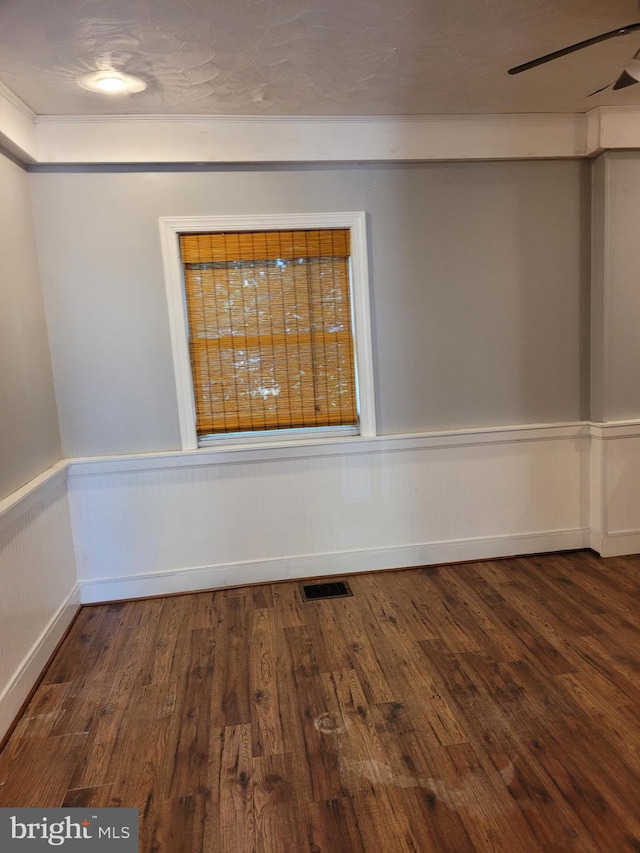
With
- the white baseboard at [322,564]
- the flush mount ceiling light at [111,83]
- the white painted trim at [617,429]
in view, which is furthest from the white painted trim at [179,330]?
the white painted trim at [617,429]

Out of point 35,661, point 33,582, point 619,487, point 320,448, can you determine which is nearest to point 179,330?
point 320,448

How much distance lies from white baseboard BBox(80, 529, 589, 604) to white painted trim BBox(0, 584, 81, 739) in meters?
Answer: 0.21

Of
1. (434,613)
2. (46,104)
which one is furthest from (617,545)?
(46,104)

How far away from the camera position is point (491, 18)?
6.69ft

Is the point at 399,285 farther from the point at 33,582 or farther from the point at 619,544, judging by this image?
the point at 33,582

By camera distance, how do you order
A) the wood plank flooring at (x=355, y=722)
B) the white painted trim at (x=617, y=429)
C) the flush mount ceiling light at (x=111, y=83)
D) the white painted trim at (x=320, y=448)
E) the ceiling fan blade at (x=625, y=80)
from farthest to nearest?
the white painted trim at (x=617, y=429), the white painted trim at (x=320, y=448), the flush mount ceiling light at (x=111, y=83), the ceiling fan blade at (x=625, y=80), the wood plank flooring at (x=355, y=722)

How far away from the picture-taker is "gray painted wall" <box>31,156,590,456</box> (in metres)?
2.93

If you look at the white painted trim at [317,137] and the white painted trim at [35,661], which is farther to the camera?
the white painted trim at [317,137]

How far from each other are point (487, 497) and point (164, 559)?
199 cm

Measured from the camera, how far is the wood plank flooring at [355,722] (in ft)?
5.30

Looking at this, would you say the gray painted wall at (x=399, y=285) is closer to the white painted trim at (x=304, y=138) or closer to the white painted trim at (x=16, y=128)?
the white painted trim at (x=304, y=138)

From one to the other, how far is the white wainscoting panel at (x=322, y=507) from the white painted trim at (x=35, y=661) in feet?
0.69

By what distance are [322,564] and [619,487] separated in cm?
189

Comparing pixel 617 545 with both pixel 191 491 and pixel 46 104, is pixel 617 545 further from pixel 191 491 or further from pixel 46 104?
pixel 46 104
